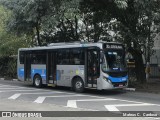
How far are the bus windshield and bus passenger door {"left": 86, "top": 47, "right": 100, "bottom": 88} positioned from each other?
43 cm

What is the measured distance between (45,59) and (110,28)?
498 cm

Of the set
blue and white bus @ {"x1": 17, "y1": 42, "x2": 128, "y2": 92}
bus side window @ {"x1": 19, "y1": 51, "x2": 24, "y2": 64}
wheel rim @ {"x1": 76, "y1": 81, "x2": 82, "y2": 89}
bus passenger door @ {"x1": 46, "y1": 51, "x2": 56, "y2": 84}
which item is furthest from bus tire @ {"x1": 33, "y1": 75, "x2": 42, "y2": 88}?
wheel rim @ {"x1": 76, "y1": 81, "x2": 82, "y2": 89}

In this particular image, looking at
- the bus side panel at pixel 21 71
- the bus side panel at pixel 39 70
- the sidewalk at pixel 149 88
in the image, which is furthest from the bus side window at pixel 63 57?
the sidewalk at pixel 149 88

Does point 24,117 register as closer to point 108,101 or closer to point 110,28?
point 108,101

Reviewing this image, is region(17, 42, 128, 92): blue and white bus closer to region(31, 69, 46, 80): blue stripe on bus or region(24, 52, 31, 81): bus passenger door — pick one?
region(31, 69, 46, 80): blue stripe on bus

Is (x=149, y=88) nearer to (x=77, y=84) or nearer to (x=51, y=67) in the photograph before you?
(x=77, y=84)

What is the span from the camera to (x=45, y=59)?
21969 mm

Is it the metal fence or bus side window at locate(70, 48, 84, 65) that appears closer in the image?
bus side window at locate(70, 48, 84, 65)

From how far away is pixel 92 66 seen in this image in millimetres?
18547

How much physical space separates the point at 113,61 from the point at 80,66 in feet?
6.27

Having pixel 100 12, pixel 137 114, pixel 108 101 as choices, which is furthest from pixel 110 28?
pixel 137 114

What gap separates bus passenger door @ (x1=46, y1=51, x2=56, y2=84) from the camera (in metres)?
21.4

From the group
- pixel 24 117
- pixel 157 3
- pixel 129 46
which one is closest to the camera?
pixel 24 117

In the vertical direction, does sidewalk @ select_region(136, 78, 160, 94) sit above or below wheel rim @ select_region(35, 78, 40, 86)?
below
